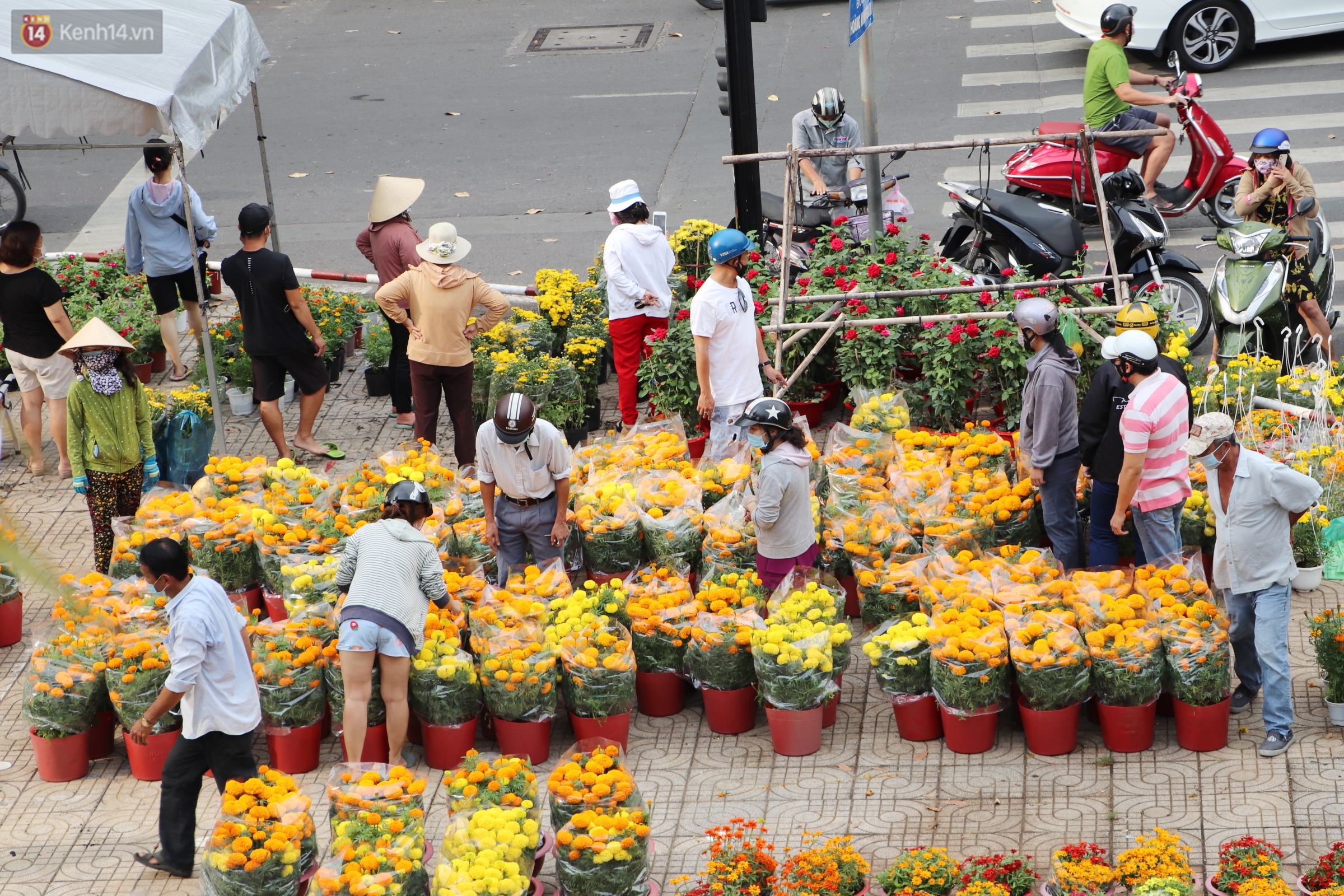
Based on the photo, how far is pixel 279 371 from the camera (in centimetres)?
964

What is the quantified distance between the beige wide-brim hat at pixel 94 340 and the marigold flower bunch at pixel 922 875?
5.03 metres

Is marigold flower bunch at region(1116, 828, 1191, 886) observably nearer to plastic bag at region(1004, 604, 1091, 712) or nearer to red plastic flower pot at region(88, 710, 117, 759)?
plastic bag at region(1004, 604, 1091, 712)

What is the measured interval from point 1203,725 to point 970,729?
1.02m

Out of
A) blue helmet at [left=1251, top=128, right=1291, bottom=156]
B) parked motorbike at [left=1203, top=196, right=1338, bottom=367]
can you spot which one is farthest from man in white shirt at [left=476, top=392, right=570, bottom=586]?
blue helmet at [left=1251, top=128, right=1291, bottom=156]

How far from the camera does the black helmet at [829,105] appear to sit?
424 inches

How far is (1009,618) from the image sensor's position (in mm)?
6602

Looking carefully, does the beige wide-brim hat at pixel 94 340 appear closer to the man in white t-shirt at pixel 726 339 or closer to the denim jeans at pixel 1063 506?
the man in white t-shirt at pixel 726 339

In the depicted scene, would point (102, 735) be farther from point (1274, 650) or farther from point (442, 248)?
point (1274, 650)

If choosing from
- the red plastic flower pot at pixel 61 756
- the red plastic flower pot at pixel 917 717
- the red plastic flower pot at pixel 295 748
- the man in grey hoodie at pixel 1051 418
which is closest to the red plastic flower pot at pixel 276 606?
the red plastic flower pot at pixel 295 748

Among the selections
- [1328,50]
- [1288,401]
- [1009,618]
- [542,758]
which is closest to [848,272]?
[1288,401]

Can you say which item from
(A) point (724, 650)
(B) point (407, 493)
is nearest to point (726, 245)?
(A) point (724, 650)

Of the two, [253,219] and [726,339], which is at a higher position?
[253,219]

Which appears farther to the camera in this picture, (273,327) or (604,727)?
(273,327)

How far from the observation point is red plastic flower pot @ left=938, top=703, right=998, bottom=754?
21.3ft
